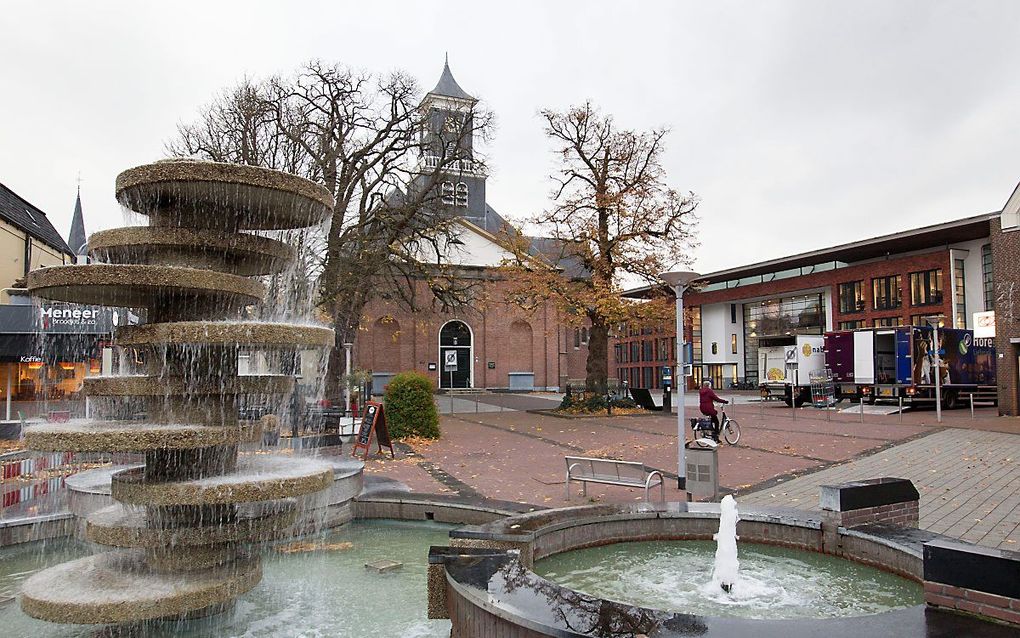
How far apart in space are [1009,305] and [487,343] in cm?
3238

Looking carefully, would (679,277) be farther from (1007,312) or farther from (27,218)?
(27,218)

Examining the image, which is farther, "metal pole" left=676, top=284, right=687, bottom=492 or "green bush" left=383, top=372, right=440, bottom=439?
"green bush" left=383, top=372, right=440, bottom=439

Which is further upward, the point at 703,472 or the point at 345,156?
the point at 345,156

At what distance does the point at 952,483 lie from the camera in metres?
11.6

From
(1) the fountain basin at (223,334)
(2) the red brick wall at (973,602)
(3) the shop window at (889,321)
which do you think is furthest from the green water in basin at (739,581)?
(3) the shop window at (889,321)

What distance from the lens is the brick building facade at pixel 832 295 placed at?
41688 millimetres

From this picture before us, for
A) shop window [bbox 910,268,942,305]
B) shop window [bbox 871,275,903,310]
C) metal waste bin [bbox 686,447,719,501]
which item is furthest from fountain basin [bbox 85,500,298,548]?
shop window [bbox 871,275,903,310]

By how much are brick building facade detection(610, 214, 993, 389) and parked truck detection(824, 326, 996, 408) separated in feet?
6.37

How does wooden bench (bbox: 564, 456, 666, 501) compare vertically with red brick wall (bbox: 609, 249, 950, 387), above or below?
below

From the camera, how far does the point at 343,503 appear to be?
857 cm

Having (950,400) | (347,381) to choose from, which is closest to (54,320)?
(347,381)

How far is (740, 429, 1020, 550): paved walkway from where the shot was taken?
8.60m

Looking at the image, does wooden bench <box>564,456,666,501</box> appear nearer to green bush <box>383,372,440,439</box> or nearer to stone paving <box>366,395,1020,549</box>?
stone paving <box>366,395,1020,549</box>

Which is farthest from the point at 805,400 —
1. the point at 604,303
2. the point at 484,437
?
the point at 484,437
